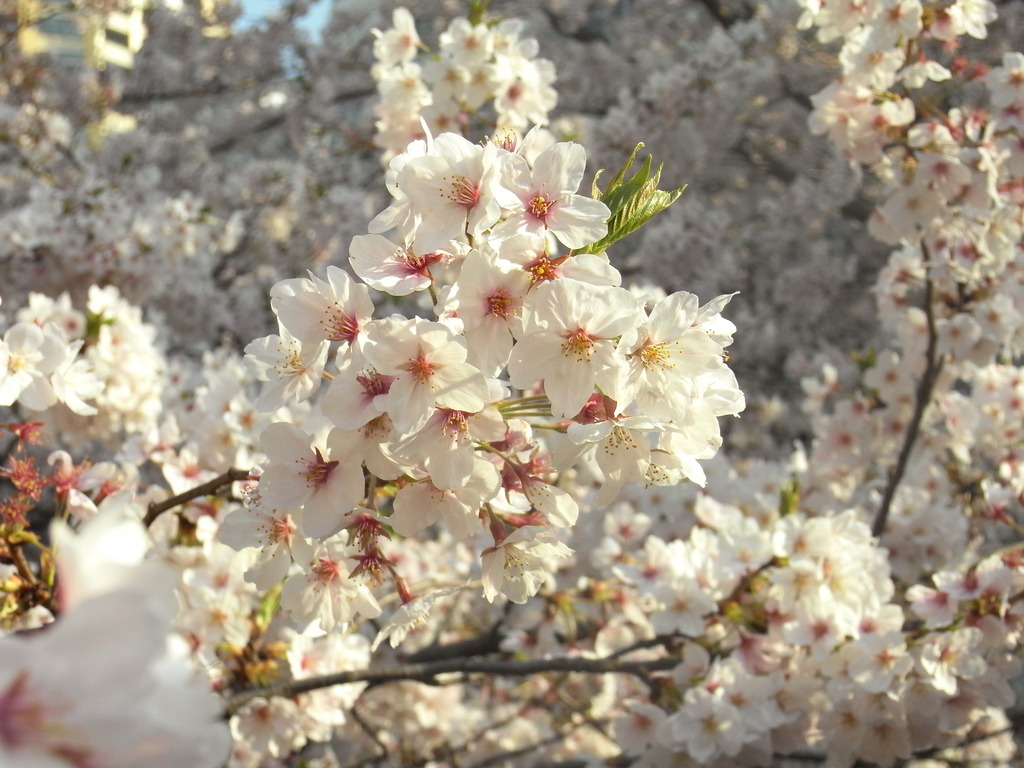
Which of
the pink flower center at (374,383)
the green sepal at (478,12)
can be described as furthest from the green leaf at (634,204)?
the green sepal at (478,12)

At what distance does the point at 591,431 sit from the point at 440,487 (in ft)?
0.76

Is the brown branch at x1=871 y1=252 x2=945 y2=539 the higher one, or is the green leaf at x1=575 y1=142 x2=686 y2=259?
the green leaf at x1=575 y1=142 x2=686 y2=259

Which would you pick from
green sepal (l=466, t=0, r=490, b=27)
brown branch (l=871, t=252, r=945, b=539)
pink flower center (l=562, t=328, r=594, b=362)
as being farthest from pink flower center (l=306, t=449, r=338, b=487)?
brown branch (l=871, t=252, r=945, b=539)

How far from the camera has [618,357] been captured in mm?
1204

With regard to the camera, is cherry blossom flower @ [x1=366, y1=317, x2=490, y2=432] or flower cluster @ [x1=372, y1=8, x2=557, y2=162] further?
flower cluster @ [x1=372, y1=8, x2=557, y2=162]

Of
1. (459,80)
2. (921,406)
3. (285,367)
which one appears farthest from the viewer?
(921,406)

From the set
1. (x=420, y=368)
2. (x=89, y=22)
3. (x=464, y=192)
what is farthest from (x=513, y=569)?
(x=89, y=22)

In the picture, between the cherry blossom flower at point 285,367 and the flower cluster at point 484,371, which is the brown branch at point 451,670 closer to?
the flower cluster at point 484,371

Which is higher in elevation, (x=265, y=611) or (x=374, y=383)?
(x=374, y=383)

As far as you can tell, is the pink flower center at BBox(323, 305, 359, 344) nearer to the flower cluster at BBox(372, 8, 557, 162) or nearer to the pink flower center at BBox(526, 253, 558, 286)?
the pink flower center at BBox(526, 253, 558, 286)

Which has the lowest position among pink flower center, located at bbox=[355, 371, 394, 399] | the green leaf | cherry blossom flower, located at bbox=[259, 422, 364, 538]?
cherry blossom flower, located at bbox=[259, 422, 364, 538]

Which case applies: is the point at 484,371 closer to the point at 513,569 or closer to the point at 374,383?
the point at 374,383

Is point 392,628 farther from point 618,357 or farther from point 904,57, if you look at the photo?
point 904,57

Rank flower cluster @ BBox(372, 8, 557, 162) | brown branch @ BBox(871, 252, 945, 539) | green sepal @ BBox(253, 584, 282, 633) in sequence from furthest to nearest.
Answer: brown branch @ BBox(871, 252, 945, 539)
flower cluster @ BBox(372, 8, 557, 162)
green sepal @ BBox(253, 584, 282, 633)
